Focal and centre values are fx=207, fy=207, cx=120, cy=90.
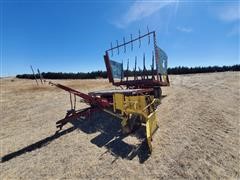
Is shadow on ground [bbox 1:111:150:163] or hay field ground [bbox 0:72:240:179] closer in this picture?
hay field ground [bbox 0:72:240:179]

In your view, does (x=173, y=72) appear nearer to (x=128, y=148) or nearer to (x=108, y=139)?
(x=108, y=139)

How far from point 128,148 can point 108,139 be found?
101 centimetres

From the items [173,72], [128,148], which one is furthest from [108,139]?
[173,72]

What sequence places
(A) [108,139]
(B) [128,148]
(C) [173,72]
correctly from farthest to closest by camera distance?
(C) [173,72], (A) [108,139], (B) [128,148]

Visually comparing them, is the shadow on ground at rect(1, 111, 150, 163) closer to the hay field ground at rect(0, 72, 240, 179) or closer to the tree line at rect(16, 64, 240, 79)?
the hay field ground at rect(0, 72, 240, 179)

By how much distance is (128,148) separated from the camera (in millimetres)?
6289

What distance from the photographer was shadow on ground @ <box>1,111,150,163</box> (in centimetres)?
604

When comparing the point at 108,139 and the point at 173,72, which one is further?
the point at 173,72

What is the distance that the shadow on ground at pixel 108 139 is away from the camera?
604 cm

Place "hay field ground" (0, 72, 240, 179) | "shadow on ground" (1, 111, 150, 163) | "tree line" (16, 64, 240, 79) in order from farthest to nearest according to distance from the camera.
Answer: "tree line" (16, 64, 240, 79) → "shadow on ground" (1, 111, 150, 163) → "hay field ground" (0, 72, 240, 179)

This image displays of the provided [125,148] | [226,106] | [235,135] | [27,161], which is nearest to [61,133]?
[27,161]

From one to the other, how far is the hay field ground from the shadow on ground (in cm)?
3

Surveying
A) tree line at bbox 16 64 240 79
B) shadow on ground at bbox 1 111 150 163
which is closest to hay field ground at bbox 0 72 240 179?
shadow on ground at bbox 1 111 150 163

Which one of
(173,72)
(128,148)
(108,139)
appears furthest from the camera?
(173,72)
